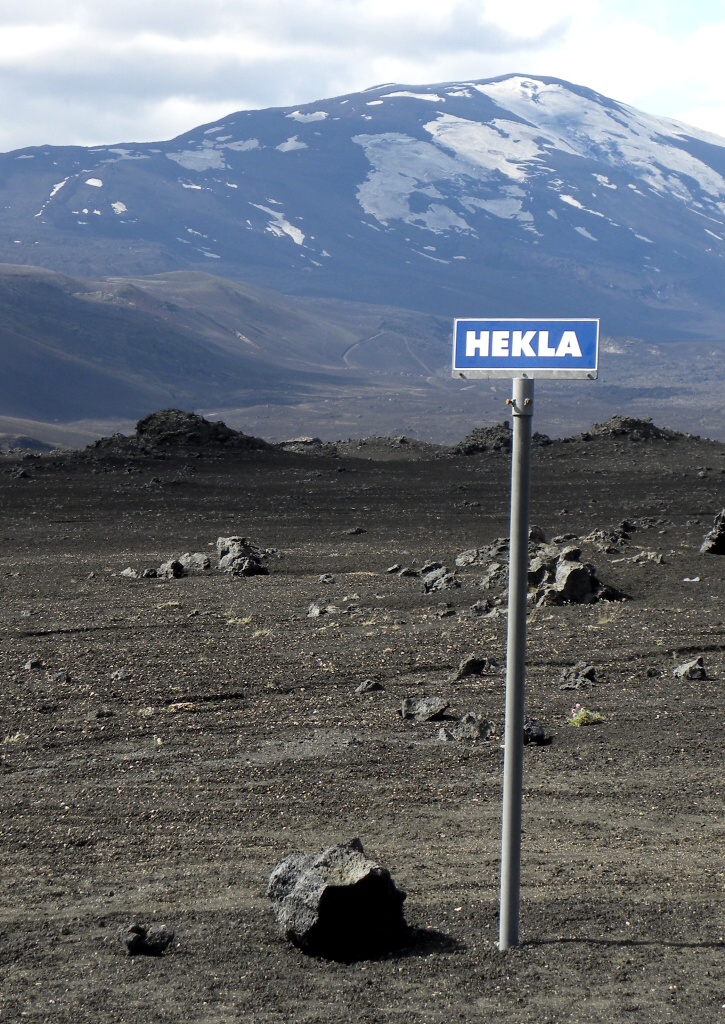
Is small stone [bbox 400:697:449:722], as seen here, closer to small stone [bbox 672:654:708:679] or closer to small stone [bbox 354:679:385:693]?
small stone [bbox 354:679:385:693]

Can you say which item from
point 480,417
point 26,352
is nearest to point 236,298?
point 26,352

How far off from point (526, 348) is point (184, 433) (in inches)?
1285

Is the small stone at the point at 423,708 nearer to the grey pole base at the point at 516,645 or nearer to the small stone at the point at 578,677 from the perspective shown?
the small stone at the point at 578,677

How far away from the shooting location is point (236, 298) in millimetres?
161000

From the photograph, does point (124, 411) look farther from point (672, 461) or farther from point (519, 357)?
point (519, 357)

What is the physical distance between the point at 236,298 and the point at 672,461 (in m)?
130

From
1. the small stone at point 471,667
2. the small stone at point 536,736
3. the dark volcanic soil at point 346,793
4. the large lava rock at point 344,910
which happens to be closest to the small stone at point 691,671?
the dark volcanic soil at point 346,793

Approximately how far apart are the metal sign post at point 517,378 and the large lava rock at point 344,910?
1.61 ft

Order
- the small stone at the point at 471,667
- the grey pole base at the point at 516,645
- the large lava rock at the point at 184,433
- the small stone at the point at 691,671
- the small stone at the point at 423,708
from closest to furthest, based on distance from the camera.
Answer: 1. the grey pole base at the point at 516,645
2. the small stone at the point at 423,708
3. the small stone at the point at 691,671
4. the small stone at the point at 471,667
5. the large lava rock at the point at 184,433

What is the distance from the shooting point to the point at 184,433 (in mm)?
36906

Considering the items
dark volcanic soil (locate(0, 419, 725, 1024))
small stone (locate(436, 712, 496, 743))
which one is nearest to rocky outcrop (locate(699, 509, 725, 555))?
dark volcanic soil (locate(0, 419, 725, 1024))

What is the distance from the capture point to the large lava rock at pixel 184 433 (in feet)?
120

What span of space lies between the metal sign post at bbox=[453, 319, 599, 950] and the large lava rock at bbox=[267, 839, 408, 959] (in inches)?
19.3

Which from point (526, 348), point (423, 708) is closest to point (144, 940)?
point (526, 348)
